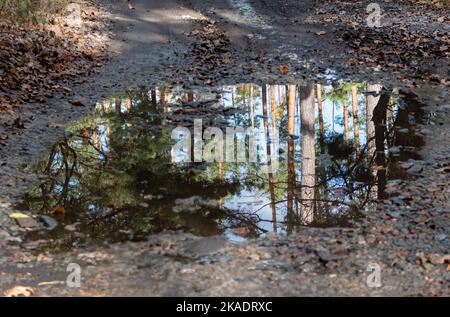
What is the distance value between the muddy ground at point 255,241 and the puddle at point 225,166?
30cm

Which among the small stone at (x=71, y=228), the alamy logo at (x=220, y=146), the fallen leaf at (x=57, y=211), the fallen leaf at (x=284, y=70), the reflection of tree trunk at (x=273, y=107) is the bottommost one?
the small stone at (x=71, y=228)

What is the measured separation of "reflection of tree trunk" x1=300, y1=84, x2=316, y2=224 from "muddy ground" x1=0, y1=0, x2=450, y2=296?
66 centimetres

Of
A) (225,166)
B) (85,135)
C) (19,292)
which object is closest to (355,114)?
(225,166)

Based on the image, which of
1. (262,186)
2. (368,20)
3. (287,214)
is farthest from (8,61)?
(368,20)

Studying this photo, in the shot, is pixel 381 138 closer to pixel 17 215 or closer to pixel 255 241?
pixel 255 241

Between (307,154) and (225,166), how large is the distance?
4.73ft

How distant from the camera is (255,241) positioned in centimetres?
591

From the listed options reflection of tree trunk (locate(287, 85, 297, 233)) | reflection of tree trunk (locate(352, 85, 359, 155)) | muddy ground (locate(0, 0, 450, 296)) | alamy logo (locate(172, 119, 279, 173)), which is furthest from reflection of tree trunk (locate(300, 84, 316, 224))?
reflection of tree trunk (locate(352, 85, 359, 155))

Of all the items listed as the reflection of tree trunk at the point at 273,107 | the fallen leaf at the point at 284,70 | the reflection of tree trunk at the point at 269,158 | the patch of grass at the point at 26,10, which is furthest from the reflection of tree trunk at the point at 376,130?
the patch of grass at the point at 26,10

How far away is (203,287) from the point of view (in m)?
4.93

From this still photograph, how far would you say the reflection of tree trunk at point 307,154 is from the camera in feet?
22.3

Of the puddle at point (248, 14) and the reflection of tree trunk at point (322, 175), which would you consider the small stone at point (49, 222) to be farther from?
the puddle at point (248, 14)

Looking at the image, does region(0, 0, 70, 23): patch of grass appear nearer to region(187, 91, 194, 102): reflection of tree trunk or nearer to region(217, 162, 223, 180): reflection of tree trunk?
region(187, 91, 194, 102): reflection of tree trunk

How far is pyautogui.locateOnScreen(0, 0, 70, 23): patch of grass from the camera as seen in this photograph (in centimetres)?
1360
